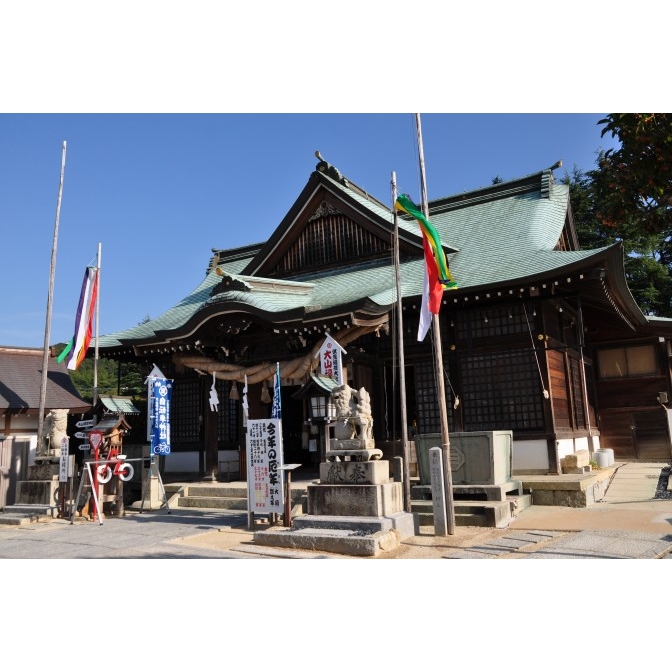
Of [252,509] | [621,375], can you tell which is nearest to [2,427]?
[252,509]

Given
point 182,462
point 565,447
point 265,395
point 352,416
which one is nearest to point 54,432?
point 182,462

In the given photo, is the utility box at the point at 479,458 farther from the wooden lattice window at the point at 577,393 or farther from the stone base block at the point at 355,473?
the wooden lattice window at the point at 577,393

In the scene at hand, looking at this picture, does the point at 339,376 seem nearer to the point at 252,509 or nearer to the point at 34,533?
the point at 252,509

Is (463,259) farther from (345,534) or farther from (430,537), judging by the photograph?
(345,534)

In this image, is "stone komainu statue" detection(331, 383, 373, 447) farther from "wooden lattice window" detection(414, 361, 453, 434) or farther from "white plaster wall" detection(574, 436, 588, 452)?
"white plaster wall" detection(574, 436, 588, 452)

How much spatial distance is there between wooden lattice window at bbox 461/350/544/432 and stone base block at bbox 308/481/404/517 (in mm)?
4787

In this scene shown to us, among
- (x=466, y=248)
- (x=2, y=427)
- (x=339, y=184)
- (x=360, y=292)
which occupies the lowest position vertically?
(x=2, y=427)

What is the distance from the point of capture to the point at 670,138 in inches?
243

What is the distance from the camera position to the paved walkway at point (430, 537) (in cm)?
737

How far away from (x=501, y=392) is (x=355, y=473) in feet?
18.5

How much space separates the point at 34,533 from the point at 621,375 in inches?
625

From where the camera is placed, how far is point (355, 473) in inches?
340

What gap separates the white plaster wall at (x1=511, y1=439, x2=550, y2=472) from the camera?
40.8ft

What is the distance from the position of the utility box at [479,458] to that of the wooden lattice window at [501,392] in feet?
6.70
